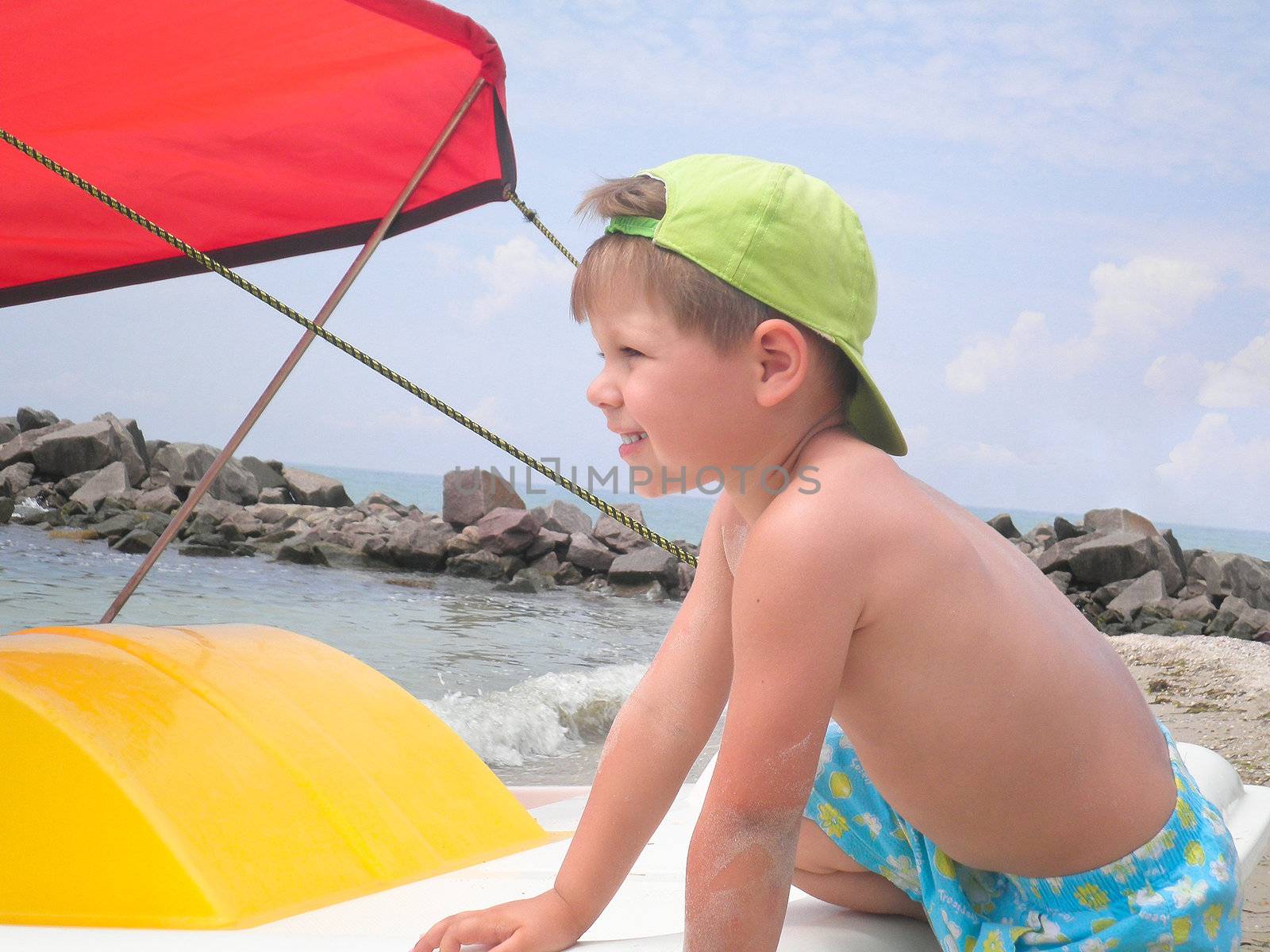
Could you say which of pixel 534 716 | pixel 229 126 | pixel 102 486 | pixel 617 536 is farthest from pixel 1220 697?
pixel 102 486

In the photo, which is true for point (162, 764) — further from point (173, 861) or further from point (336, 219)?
point (336, 219)

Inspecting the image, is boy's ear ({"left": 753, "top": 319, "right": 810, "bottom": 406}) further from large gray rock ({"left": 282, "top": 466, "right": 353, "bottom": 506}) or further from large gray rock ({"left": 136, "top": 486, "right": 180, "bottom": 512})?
large gray rock ({"left": 282, "top": 466, "right": 353, "bottom": 506})

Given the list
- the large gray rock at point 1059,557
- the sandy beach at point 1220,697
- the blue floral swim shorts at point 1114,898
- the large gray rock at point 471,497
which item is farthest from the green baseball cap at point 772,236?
the large gray rock at point 471,497

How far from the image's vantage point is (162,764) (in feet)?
4.58

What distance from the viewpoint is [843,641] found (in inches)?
35.2

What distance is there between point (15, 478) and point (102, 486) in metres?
1.08

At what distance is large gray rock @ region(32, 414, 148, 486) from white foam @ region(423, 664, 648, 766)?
324 inches

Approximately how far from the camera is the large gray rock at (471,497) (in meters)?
11.3

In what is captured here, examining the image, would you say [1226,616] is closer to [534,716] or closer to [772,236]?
[534,716]

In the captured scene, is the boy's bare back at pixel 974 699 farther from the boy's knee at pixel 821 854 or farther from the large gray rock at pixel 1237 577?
the large gray rock at pixel 1237 577

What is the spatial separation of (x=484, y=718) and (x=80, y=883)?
3.48 metres

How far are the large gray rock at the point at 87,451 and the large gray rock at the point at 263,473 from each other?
1084 mm

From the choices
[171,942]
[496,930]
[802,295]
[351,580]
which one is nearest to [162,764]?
[171,942]

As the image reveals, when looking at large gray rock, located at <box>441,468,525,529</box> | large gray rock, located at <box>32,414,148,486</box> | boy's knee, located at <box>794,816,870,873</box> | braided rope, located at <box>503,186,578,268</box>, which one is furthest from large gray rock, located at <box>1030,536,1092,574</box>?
boy's knee, located at <box>794,816,870,873</box>
